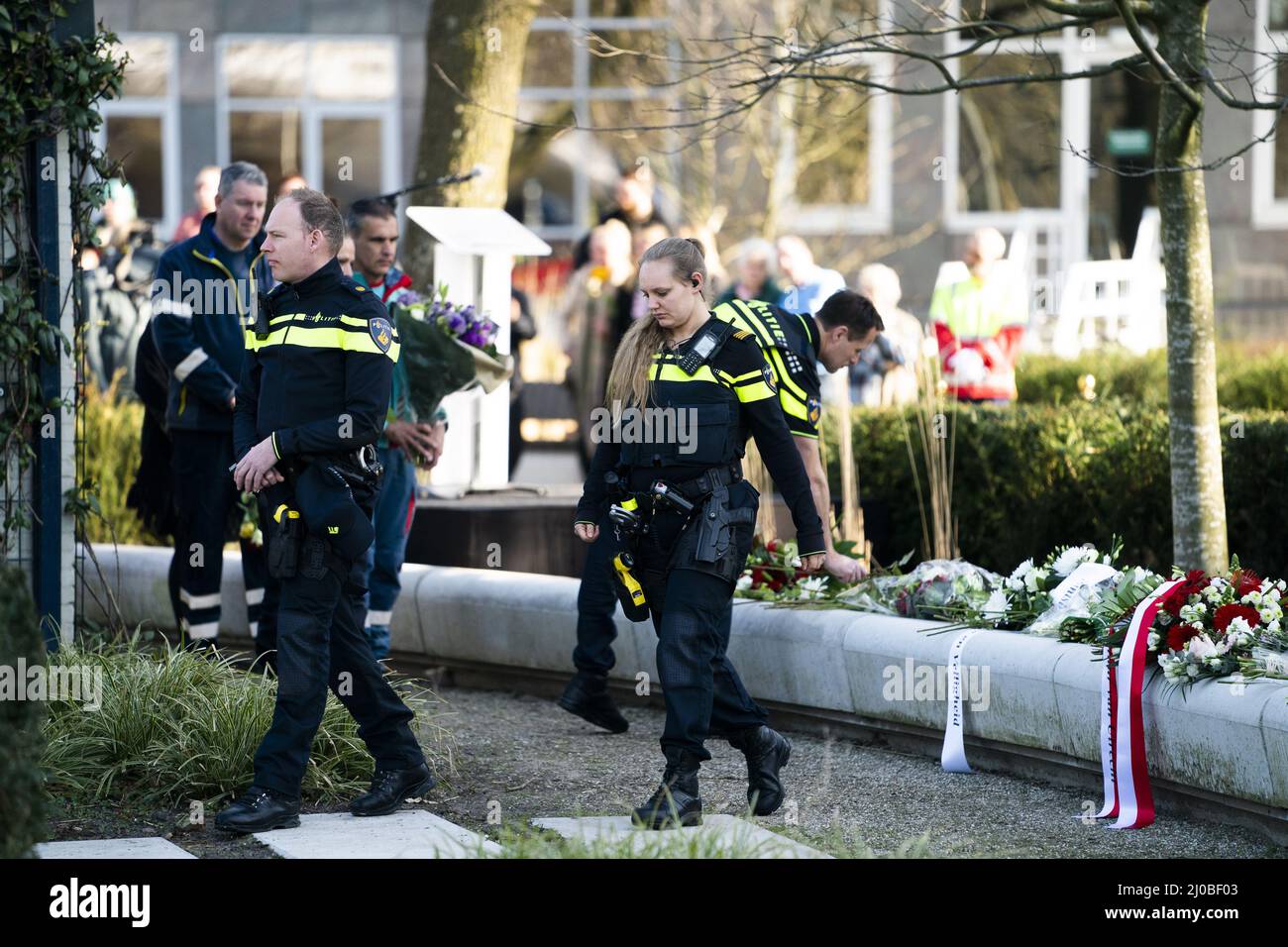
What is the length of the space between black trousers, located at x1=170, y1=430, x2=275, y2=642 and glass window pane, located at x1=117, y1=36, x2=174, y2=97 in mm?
14296

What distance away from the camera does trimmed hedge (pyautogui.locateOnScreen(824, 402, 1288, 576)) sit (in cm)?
864

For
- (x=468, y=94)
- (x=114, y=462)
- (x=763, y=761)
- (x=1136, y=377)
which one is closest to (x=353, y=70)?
(x=468, y=94)

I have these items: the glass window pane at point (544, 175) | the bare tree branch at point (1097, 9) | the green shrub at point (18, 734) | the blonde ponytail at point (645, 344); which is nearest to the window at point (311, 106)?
the glass window pane at point (544, 175)

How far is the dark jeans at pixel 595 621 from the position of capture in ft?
24.3

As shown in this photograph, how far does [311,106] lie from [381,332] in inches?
645

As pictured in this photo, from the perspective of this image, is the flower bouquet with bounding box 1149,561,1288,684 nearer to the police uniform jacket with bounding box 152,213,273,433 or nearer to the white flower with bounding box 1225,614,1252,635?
the white flower with bounding box 1225,614,1252,635

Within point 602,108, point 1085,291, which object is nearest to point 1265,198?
point 1085,291

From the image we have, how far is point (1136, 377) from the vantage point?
1331 cm

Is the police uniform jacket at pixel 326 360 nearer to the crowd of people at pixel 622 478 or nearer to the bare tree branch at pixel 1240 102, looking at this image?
the crowd of people at pixel 622 478

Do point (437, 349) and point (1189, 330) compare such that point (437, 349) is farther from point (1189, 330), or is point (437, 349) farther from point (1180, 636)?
point (1180, 636)

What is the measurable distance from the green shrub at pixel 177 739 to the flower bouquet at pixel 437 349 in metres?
1.72

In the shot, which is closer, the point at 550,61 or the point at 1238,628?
the point at 1238,628

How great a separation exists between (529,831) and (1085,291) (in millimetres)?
13434
